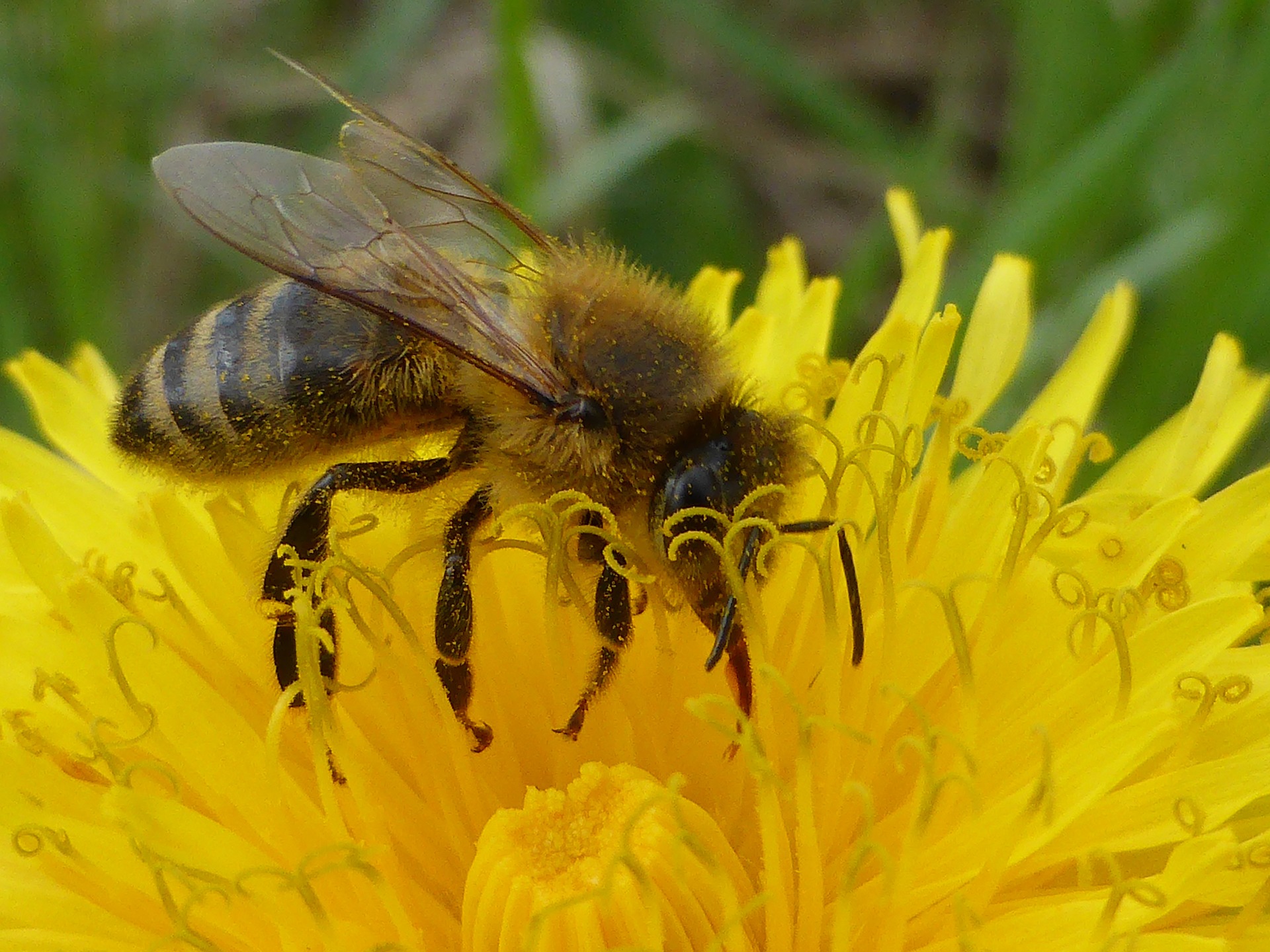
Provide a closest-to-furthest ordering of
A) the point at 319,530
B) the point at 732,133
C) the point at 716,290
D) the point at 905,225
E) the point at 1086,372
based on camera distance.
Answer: the point at 319,530 < the point at 1086,372 < the point at 905,225 < the point at 716,290 < the point at 732,133

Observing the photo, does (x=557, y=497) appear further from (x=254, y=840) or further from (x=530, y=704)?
(x=254, y=840)

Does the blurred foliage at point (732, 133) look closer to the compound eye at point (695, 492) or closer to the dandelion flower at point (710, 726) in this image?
the dandelion flower at point (710, 726)

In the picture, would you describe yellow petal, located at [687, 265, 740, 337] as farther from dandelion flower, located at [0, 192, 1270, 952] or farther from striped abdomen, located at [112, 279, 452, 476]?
striped abdomen, located at [112, 279, 452, 476]

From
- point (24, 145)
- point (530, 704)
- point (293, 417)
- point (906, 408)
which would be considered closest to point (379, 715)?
point (530, 704)

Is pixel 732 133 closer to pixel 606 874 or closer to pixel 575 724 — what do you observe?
pixel 575 724

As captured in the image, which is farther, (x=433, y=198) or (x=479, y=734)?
(x=433, y=198)

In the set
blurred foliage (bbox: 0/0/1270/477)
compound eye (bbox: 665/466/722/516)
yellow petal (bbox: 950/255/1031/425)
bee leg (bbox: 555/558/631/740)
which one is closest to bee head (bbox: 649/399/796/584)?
compound eye (bbox: 665/466/722/516)

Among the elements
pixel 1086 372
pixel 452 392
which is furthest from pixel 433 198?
pixel 1086 372
